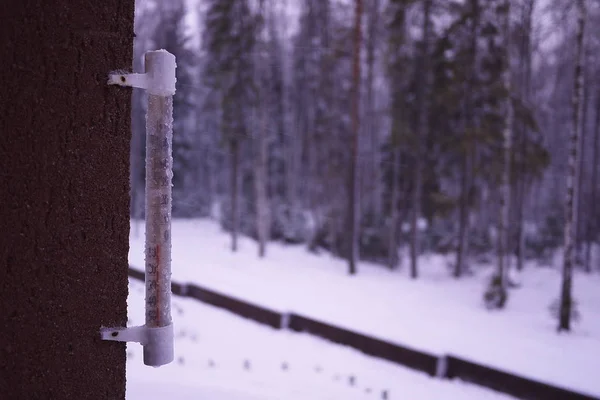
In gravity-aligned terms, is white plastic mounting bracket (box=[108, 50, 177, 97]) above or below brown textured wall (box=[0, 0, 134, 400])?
above

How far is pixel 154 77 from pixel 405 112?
18681 mm

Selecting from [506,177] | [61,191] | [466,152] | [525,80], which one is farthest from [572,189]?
[525,80]

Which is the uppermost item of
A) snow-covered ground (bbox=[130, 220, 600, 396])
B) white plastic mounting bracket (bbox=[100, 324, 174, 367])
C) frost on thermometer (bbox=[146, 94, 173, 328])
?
frost on thermometer (bbox=[146, 94, 173, 328])

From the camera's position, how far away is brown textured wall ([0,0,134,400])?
1.41 m

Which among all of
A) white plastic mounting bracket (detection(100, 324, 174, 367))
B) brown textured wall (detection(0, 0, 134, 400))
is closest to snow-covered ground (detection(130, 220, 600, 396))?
white plastic mounting bracket (detection(100, 324, 174, 367))

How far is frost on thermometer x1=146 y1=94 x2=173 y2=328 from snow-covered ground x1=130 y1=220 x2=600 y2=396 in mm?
6580

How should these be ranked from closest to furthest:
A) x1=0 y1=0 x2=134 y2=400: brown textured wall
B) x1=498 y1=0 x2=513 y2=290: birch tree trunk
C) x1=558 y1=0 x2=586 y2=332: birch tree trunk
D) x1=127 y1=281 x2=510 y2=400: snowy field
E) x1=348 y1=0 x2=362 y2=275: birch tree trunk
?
x1=0 y1=0 x2=134 y2=400: brown textured wall < x1=127 y1=281 x2=510 y2=400: snowy field < x1=558 y1=0 x2=586 y2=332: birch tree trunk < x1=498 y1=0 x2=513 y2=290: birch tree trunk < x1=348 y1=0 x2=362 y2=275: birch tree trunk

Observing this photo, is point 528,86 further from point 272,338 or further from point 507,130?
point 272,338

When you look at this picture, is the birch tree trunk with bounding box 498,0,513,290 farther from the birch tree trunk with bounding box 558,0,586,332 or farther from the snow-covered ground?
the birch tree trunk with bounding box 558,0,586,332

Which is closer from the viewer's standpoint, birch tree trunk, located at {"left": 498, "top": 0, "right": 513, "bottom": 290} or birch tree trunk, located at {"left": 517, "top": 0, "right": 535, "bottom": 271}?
birch tree trunk, located at {"left": 498, "top": 0, "right": 513, "bottom": 290}

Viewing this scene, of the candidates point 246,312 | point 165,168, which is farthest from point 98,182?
point 246,312

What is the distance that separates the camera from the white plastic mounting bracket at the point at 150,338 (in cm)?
Answer: 158

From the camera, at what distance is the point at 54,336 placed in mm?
1492

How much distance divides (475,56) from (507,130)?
4.59 meters
